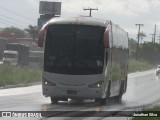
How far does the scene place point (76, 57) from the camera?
21.5 m

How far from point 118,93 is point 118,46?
9.06 feet

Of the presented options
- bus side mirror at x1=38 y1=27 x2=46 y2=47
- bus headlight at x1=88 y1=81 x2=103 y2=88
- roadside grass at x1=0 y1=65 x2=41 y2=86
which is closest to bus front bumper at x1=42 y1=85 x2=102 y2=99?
Result: bus headlight at x1=88 y1=81 x2=103 y2=88

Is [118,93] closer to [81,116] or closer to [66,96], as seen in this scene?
[66,96]

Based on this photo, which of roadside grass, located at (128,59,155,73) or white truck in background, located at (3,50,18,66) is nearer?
white truck in background, located at (3,50,18,66)

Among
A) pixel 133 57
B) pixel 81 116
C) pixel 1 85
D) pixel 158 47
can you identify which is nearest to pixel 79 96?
pixel 81 116

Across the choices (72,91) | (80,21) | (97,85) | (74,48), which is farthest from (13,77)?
(97,85)

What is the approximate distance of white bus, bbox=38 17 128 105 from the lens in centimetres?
2117

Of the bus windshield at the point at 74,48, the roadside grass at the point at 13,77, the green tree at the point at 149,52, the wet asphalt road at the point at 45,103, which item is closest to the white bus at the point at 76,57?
the bus windshield at the point at 74,48

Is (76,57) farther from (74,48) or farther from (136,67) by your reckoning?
(136,67)

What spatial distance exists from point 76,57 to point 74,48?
1.15ft

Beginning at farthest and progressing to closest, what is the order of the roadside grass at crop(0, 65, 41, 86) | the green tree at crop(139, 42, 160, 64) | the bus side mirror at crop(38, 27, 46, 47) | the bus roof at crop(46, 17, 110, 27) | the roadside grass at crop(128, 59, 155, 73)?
the green tree at crop(139, 42, 160, 64) → the roadside grass at crop(128, 59, 155, 73) → the roadside grass at crop(0, 65, 41, 86) → the bus roof at crop(46, 17, 110, 27) → the bus side mirror at crop(38, 27, 46, 47)

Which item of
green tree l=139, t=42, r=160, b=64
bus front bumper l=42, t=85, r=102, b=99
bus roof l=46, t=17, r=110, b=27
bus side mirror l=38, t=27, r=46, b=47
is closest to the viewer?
bus front bumper l=42, t=85, r=102, b=99

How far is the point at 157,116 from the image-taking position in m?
16.0

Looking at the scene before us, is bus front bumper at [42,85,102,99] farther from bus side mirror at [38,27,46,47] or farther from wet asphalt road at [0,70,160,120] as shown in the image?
bus side mirror at [38,27,46,47]
